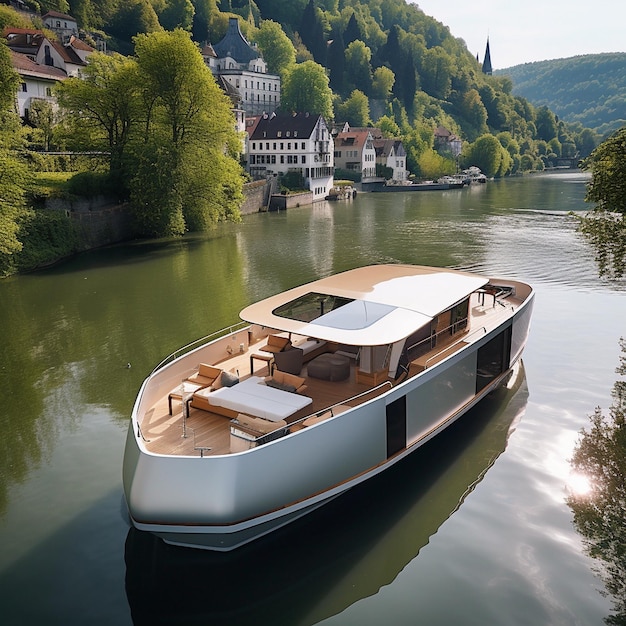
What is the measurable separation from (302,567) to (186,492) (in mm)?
2004

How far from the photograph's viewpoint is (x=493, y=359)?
13.8 m

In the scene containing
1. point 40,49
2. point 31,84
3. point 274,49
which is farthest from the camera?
point 274,49

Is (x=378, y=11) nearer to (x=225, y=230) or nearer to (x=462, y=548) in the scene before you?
(x=225, y=230)

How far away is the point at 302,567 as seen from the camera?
29.0ft

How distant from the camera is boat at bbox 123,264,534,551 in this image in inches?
330

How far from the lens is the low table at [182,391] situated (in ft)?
35.1

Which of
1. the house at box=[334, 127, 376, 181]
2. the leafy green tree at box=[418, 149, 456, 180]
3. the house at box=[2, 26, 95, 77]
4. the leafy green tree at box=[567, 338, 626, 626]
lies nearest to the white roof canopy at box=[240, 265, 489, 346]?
the leafy green tree at box=[567, 338, 626, 626]

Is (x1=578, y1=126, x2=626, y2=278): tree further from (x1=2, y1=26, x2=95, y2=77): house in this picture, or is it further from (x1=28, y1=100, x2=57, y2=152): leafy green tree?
(x1=2, y1=26, x2=95, y2=77): house

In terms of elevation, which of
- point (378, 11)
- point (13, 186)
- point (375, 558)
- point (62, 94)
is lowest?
point (375, 558)

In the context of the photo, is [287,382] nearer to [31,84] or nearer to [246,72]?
[31,84]

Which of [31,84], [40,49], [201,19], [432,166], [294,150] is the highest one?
[201,19]

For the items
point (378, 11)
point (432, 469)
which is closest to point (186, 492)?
point (432, 469)

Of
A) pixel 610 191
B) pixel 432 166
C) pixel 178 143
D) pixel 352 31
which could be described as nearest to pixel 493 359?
pixel 610 191

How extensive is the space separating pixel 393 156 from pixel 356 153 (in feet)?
31.3
